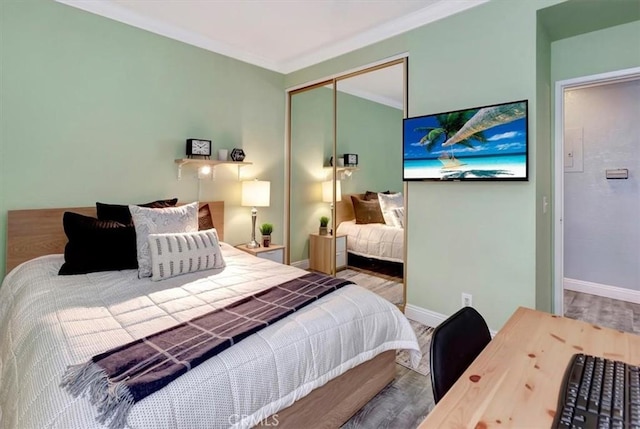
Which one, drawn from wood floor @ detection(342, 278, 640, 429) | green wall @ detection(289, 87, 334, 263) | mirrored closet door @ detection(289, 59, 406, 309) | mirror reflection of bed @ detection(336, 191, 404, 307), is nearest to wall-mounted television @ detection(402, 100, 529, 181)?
mirrored closet door @ detection(289, 59, 406, 309)

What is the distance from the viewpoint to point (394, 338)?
1904 mm

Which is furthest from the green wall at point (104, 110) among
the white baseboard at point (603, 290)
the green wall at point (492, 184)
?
the white baseboard at point (603, 290)

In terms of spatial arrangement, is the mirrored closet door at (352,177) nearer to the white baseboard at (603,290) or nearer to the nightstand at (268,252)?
the nightstand at (268,252)

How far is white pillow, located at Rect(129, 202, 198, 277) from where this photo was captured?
2219 millimetres

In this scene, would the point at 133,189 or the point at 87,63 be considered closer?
the point at 87,63

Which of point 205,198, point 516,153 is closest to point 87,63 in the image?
point 205,198

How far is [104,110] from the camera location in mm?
2734

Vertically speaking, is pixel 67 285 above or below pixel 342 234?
below

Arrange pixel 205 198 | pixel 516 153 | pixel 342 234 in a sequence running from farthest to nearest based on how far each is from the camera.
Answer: pixel 342 234
pixel 205 198
pixel 516 153

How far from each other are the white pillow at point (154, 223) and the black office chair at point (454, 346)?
190 centimetres

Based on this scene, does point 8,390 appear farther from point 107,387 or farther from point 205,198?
point 205,198

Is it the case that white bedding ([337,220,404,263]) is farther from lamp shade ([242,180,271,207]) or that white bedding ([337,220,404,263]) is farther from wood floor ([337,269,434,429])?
wood floor ([337,269,434,429])

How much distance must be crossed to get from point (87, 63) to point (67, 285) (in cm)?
182

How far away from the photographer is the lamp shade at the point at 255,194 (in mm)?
3586
